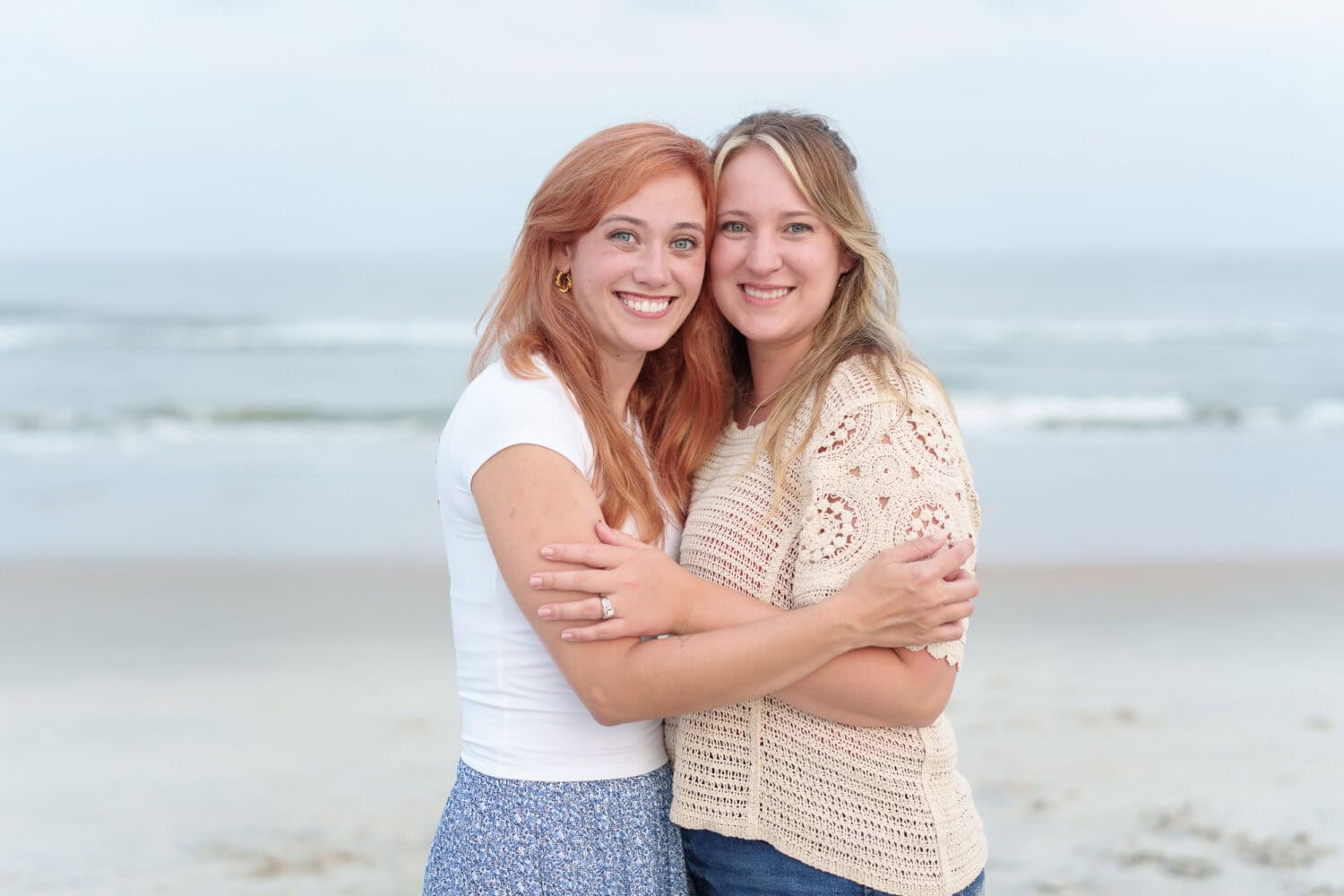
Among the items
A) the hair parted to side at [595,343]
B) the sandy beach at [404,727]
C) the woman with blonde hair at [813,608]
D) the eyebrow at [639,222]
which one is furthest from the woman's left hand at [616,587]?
the sandy beach at [404,727]

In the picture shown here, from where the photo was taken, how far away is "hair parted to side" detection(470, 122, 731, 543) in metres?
2.47

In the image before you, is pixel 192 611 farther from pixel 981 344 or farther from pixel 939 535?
pixel 981 344

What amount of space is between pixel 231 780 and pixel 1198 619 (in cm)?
507

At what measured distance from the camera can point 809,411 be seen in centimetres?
253

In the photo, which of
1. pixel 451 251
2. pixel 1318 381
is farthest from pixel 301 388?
pixel 451 251

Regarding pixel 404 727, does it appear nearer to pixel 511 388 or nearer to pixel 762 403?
pixel 762 403

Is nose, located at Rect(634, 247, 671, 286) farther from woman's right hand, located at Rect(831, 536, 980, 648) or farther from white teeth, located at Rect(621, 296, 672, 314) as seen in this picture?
woman's right hand, located at Rect(831, 536, 980, 648)

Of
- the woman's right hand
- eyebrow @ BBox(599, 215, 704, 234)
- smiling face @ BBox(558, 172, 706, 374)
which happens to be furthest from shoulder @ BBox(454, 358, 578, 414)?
the woman's right hand

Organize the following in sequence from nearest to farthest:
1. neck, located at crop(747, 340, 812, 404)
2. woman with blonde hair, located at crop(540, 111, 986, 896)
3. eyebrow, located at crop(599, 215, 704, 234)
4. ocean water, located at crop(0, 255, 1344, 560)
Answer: woman with blonde hair, located at crop(540, 111, 986, 896) < eyebrow, located at crop(599, 215, 704, 234) < neck, located at crop(747, 340, 812, 404) < ocean water, located at crop(0, 255, 1344, 560)

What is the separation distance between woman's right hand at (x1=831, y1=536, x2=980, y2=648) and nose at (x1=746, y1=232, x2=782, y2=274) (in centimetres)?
75

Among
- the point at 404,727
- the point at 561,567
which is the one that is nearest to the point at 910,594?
the point at 561,567

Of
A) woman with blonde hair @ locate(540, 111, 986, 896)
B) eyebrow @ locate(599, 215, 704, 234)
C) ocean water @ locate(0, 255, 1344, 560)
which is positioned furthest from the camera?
ocean water @ locate(0, 255, 1344, 560)

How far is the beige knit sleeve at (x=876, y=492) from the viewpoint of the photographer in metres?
2.30

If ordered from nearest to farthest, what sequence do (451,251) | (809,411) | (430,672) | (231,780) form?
(809,411) → (231,780) → (430,672) → (451,251)
